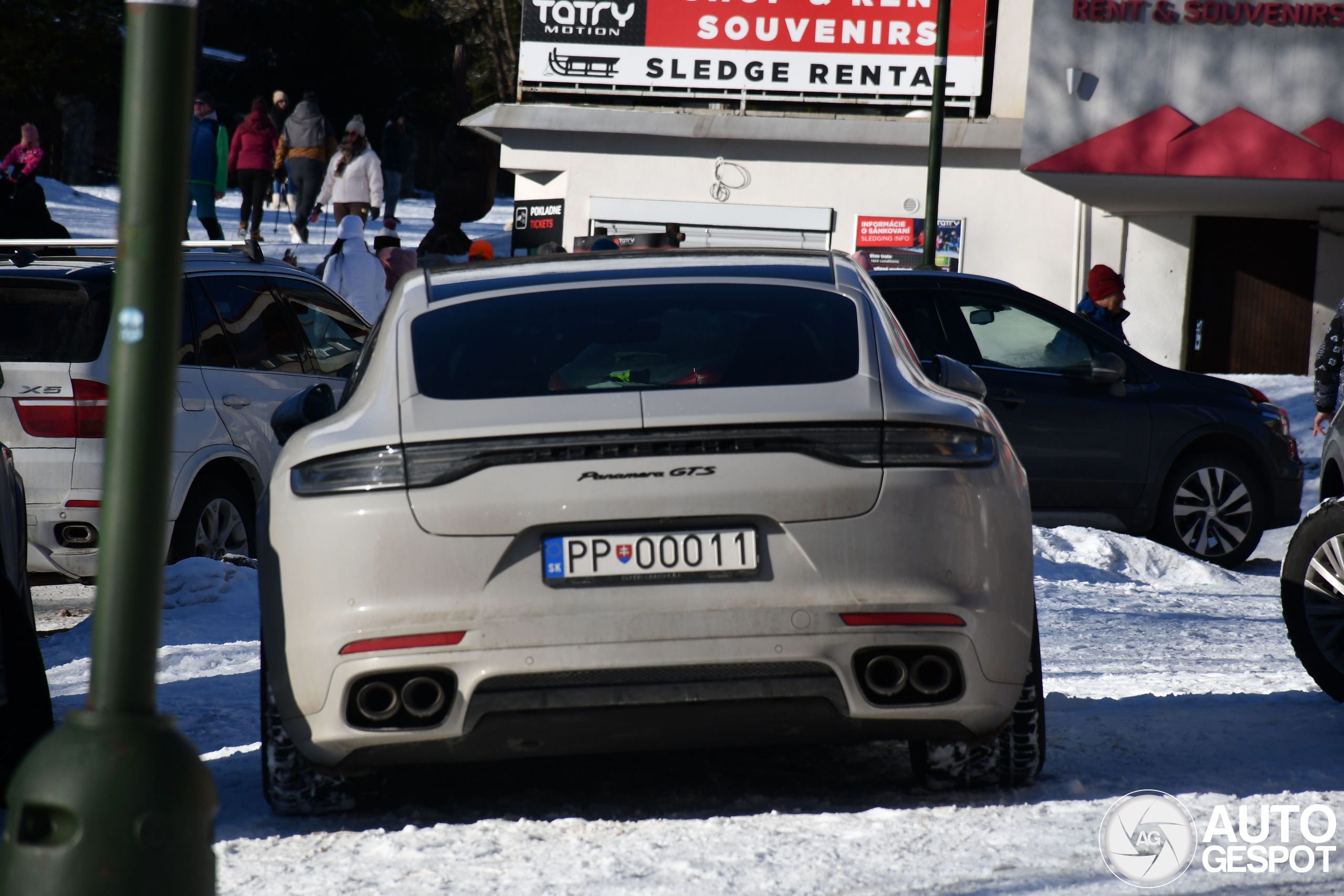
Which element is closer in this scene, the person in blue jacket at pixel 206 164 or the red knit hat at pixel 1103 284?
the red knit hat at pixel 1103 284

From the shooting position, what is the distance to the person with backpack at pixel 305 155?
2548 centimetres

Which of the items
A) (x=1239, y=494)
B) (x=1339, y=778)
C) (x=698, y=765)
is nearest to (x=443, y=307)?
(x=698, y=765)

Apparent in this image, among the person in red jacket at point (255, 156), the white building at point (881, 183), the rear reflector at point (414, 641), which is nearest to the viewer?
the rear reflector at point (414, 641)

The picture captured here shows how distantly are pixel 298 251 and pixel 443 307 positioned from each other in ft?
67.6

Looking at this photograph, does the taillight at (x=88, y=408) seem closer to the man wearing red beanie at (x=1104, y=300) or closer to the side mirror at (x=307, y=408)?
the side mirror at (x=307, y=408)

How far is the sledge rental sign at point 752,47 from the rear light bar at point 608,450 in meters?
19.4

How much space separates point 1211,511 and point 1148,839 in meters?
7.51

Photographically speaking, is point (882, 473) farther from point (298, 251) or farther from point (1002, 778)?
point (298, 251)

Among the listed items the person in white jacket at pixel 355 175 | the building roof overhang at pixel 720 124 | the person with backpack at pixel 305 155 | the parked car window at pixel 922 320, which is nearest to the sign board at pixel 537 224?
the building roof overhang at pixel 720 124

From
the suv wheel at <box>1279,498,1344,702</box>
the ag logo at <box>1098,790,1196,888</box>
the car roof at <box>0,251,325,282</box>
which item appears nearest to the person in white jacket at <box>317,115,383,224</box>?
the car roof at <box>0,251,325,282</box>

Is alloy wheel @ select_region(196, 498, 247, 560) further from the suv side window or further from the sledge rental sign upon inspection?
the sledge rental sign

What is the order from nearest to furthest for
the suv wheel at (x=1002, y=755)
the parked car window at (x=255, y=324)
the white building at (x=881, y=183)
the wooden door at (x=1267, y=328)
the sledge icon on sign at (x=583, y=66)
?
the suv wheel at (x=1002, y=755) < the parked car window at (x=255, y=324) < the white building at (x=881, y=183) < the sledge icon on sign at (x=583, y=66) < the wooden door at (x=1267, y=328)

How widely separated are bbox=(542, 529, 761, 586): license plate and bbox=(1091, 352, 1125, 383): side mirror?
7.20 metres

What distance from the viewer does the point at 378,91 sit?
141 ft
